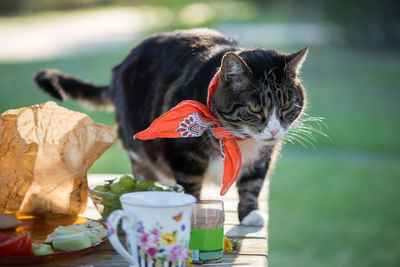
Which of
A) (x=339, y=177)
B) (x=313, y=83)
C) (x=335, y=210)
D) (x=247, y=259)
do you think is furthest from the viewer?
(x=313, y=83)

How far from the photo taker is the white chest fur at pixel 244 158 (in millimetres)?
1572

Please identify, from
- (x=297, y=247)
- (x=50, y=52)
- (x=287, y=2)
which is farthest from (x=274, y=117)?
(x=287, y=2)

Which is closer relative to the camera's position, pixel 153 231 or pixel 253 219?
pixel 153 231

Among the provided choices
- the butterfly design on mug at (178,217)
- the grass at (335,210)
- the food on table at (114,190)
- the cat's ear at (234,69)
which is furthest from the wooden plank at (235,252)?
the grass at (335,210)

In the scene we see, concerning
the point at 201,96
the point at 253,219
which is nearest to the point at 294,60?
the point at 201,96

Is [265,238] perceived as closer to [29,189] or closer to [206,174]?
[206,174]

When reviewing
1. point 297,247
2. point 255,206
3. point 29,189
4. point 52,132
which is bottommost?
point 297,247

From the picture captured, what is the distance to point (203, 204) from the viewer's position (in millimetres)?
1082

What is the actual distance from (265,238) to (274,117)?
0.33 meters

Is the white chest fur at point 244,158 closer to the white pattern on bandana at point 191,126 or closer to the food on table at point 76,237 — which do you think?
the white pattern on bandana at point 191,126

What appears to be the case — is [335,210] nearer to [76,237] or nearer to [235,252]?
[235,252]

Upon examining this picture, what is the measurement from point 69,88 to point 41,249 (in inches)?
44.6

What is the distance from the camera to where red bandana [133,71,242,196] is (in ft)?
4.00

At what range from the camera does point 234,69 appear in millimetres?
1358
